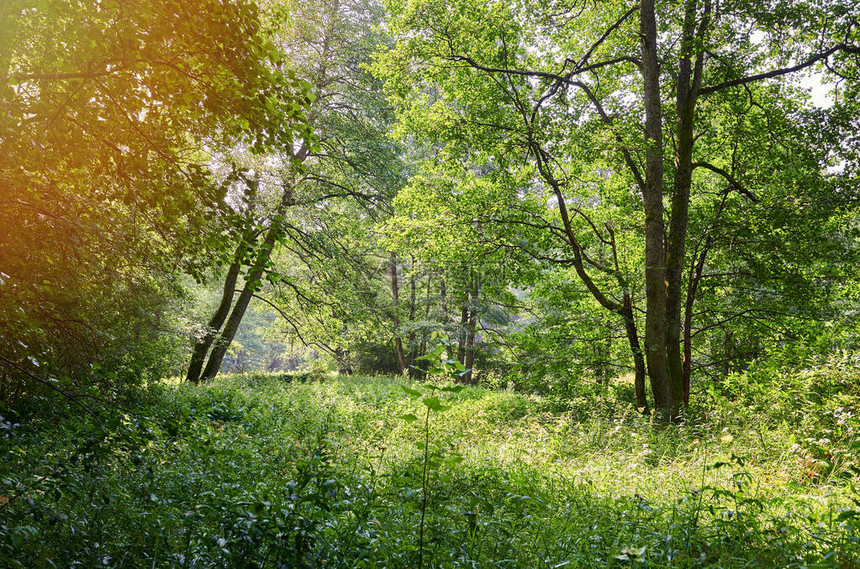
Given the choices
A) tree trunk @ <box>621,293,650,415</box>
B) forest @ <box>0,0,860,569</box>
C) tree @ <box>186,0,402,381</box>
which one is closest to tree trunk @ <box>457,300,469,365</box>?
forest @ <box>0,0,860,569</box>

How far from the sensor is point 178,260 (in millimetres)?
4359

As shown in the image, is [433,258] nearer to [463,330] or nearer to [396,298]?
[463,330]

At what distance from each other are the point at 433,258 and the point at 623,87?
6161mm

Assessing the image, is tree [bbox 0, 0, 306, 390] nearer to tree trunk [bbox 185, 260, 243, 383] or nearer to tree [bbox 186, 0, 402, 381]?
tree [bbox 186, 0, 402, 381]

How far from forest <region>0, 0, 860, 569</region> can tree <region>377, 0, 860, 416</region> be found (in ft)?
0.24

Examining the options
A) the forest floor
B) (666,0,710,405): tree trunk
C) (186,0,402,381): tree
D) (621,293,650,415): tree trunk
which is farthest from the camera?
(186,0,402,381): tree

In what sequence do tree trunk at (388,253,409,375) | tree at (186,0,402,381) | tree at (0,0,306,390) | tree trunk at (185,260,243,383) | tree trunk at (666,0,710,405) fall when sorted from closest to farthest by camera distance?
tree at (0,0,306,390), tree trunk at (666,0,710,405), tree at (186,0,402,381), tree trunk at (185,260,243,383), tree trunk at (388,253,409,375)

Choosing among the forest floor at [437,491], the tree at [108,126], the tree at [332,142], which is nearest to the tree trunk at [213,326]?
the tree at [332,142]

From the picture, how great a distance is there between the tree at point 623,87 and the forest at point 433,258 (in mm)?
74

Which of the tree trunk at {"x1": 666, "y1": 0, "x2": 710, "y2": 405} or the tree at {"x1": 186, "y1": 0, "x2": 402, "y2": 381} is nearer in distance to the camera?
the tree trunk at {"x1": 666, "y1": 0, "x2": 710, "y2": 405}

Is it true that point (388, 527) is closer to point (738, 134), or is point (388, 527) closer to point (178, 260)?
point (178, 260)

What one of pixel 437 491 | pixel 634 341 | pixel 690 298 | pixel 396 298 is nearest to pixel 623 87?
pixel 690 298

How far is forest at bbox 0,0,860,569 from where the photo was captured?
10.5 ft

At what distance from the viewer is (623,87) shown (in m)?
11.0
